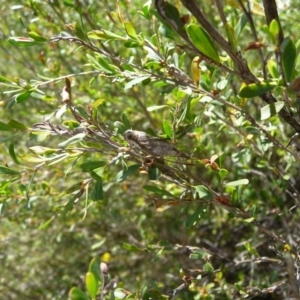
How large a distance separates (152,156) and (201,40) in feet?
0.90

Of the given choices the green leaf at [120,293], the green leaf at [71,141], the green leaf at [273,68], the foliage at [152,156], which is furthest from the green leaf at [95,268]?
the green leaf at [273,68]

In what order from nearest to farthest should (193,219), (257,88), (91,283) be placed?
1. (91,283)
2. (257,88)
3. (193,219)

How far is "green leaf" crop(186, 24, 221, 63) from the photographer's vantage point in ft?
2.48

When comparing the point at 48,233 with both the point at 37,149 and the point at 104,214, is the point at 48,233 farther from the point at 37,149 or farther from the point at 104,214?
the point at 37,149

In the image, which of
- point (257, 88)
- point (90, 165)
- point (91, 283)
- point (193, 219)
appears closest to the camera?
point (91, 283)

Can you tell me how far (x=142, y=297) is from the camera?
3.31 ft

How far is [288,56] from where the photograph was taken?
720 millimetres

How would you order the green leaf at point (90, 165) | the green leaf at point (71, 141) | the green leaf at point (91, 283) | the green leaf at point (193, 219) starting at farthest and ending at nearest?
1. the green leaf at point (193, 219)
2. the green leaf at point (90, 165)
3. the green leaf at point (71, 141)
4. the green leaf at point (91, 283)

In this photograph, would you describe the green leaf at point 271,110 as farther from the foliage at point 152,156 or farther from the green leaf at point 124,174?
the green leaf at point 124,174

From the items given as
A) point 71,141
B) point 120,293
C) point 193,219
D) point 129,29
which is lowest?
point 120,293

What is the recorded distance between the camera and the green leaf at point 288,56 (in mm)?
704

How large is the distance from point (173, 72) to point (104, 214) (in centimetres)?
133

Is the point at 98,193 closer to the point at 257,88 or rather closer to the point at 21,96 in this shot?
the point at 21,96

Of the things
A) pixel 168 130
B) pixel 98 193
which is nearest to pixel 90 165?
pixel 98 193
